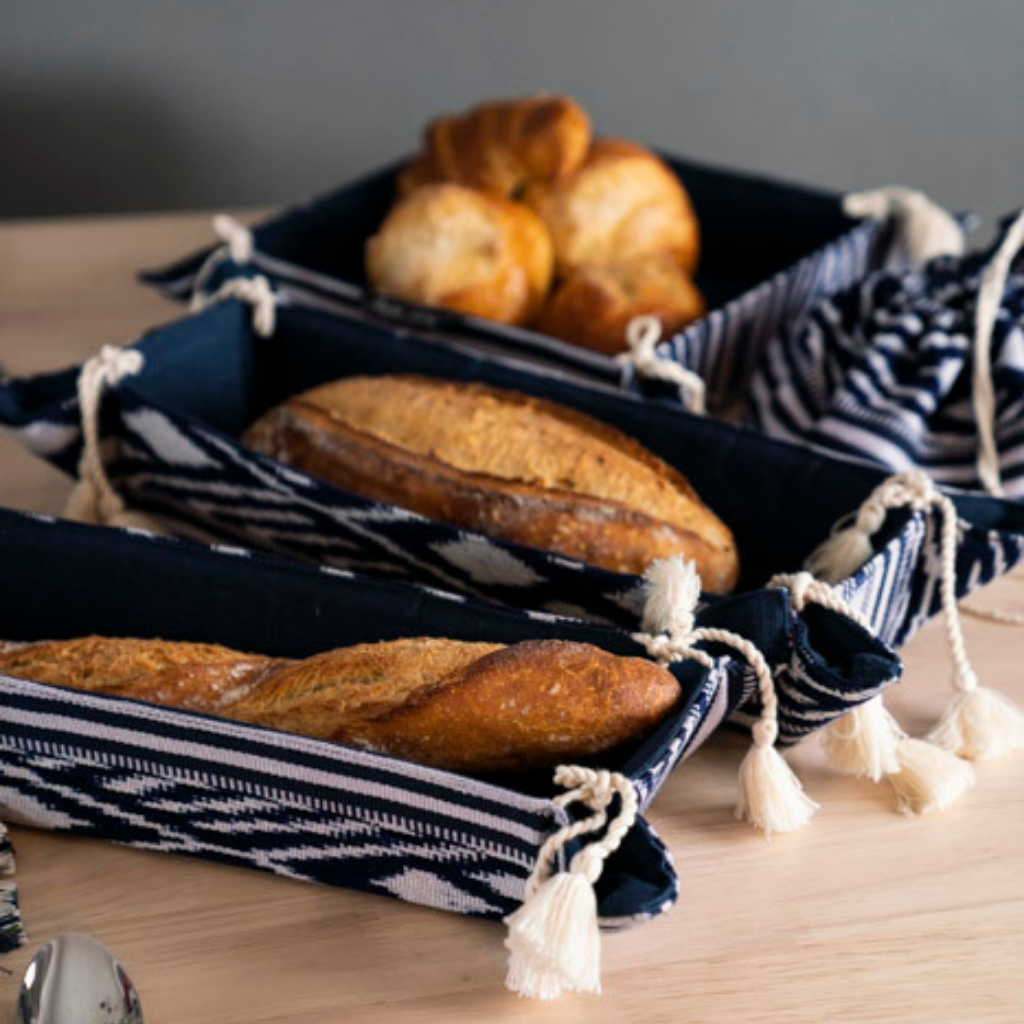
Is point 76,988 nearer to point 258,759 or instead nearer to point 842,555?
point 258,759

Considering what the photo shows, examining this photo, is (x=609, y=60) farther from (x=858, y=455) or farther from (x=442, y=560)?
(x=442, y=560)

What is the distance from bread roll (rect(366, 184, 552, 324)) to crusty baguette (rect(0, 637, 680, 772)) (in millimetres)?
518

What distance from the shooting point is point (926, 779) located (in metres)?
0.84

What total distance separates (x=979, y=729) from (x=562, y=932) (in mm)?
346

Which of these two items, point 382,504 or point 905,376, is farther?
point 905,376

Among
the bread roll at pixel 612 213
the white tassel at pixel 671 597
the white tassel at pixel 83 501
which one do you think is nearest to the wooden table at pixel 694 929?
the white tassel at pixel 671 597

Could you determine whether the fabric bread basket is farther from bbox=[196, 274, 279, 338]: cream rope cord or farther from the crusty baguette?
the crusty baguette

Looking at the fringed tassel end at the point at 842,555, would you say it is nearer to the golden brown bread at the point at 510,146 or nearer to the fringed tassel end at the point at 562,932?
the fringed tassel end at the point at 562,932

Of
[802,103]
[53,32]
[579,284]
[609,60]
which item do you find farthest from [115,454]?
[802,103]

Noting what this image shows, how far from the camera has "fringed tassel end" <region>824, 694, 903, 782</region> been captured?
840 millimetres

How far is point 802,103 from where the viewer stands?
2047 millimetres

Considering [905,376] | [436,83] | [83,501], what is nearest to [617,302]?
[905,376]

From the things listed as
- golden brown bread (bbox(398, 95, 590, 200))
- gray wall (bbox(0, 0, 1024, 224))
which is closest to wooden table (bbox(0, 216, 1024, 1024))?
golden brown bread (bbox(398, 95, 590, 200))

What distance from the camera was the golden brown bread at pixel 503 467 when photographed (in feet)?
3.12
